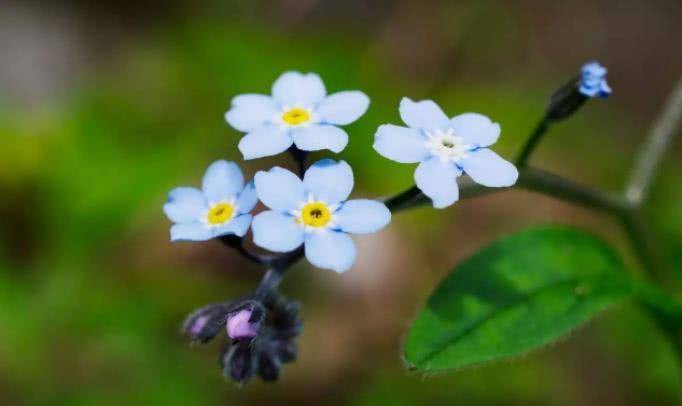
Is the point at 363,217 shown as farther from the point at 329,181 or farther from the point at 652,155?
the point at 652,155

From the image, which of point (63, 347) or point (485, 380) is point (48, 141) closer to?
point (63, 347)

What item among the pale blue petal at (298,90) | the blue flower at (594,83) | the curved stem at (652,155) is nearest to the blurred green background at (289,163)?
the curved stem at (652,155)

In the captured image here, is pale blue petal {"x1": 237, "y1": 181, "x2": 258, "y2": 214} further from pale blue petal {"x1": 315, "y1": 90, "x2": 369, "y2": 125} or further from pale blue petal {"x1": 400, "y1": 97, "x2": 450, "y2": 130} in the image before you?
pale blue petal {"x1": 400, "y1": 97, "x2": 450, "y2": 130}

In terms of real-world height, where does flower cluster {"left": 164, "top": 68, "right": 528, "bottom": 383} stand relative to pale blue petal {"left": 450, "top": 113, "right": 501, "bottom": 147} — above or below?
below

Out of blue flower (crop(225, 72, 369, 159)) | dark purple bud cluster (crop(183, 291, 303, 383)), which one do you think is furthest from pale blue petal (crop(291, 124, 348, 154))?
dark purple bud cluster (crop(183, 291, 303, 383))

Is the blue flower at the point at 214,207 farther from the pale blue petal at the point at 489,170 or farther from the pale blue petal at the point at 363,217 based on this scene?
the pale blue petal at the point at 489,170

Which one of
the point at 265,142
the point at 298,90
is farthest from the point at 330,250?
the point at 298,90
